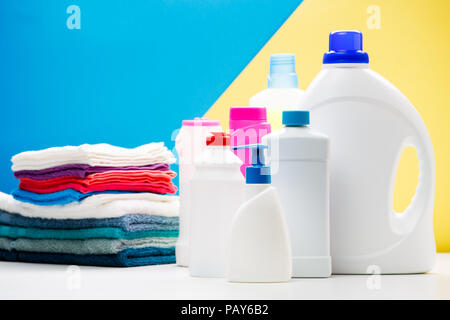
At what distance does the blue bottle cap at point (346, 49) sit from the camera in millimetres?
1120

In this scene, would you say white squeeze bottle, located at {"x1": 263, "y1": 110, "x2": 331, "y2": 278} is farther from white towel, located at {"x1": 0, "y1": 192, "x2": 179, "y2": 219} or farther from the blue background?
the blue background

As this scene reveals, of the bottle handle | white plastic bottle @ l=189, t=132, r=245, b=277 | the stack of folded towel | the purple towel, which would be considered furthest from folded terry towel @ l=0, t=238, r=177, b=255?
the bottle handle

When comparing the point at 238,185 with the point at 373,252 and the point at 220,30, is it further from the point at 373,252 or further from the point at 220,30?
the point at 220,30

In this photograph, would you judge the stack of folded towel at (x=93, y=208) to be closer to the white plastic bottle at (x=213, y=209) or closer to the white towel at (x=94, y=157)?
the white towel at (x=94, y=157)

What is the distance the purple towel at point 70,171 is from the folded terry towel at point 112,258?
0.50ft

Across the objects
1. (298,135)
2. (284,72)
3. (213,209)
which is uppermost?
(284,72)

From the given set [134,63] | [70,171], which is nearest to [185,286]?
[70,171]

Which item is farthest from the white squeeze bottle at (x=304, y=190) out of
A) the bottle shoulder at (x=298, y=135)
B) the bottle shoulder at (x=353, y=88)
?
the bottle shoulder at (x=353, y=88)

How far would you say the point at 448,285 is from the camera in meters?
0.96

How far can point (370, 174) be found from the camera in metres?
1.08

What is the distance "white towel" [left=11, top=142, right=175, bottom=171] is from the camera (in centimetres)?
128

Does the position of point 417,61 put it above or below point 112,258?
above

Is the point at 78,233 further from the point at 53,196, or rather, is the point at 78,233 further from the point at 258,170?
the point at 258,170

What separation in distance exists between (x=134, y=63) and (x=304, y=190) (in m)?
0.85
